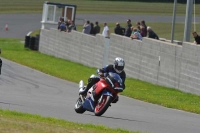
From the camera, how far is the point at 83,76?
28516 millimetres

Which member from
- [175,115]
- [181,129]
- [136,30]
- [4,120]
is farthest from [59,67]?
[4,120]

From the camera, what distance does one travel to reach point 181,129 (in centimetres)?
1366

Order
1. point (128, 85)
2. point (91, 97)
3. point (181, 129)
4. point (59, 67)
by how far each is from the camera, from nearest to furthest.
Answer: point (181, 129) < point (91, 97) < point (128, 85) < point (59, 67)

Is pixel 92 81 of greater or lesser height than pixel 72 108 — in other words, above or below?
above

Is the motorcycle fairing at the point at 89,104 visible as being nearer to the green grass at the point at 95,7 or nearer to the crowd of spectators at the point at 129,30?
the crowd of spectators at the point at 129,30

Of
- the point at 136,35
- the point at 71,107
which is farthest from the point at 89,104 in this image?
the point at 136,35

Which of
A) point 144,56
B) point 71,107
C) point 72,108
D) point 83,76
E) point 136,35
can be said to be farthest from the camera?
point 136,35

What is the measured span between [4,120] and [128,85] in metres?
15.4

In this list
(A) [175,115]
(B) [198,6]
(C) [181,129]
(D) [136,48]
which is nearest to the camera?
(C) [181,129]

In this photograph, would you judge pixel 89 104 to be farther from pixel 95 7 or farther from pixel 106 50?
pixel 95 7

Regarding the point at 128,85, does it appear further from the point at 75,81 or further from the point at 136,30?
the point at 136,30

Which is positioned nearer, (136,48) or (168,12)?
(136,48)

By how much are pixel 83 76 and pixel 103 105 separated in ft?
44.5

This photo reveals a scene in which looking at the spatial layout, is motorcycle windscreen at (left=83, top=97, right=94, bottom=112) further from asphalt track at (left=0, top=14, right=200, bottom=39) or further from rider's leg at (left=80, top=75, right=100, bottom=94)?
asphalt track at (left=0, top=14, right=200, bottom=39)
